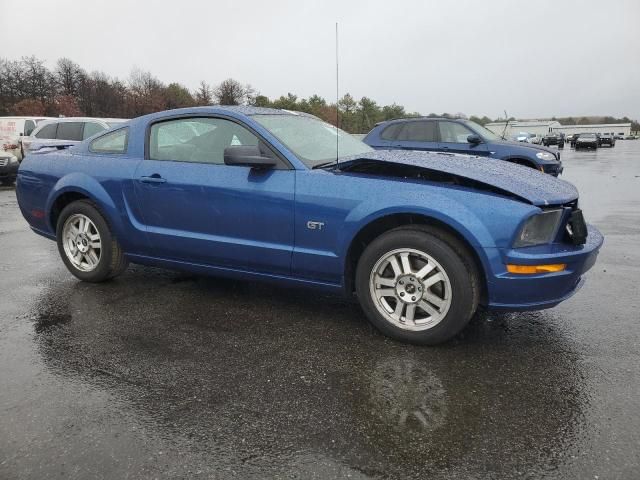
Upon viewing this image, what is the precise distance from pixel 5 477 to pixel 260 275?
205 cm

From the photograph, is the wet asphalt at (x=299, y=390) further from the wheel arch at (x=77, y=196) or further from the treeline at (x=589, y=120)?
the treeline at (x=589, y=120)

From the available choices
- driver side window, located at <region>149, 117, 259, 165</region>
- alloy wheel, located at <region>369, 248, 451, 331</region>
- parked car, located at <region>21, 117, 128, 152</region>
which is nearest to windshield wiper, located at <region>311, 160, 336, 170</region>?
driver side window, located at <region>149, 117, 259, 165</region>

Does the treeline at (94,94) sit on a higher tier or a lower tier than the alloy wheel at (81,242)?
higher

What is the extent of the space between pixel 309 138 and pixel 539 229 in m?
1.90

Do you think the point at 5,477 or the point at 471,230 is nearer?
the point at 5,477

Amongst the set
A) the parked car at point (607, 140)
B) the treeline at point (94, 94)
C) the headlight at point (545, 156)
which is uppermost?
the treeline at point (94, 94)

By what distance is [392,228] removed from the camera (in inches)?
135

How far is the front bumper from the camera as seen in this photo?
304 cm

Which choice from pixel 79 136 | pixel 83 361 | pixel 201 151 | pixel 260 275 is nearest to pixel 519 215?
pixel 260 275

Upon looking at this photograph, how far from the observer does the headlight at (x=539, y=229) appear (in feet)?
10.0

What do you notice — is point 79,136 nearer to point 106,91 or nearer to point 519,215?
point 519,215

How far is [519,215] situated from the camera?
302 centimetres

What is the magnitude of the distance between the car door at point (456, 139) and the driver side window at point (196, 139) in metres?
7.11

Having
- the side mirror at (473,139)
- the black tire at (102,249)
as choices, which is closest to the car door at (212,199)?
the black tire at (102,249)
